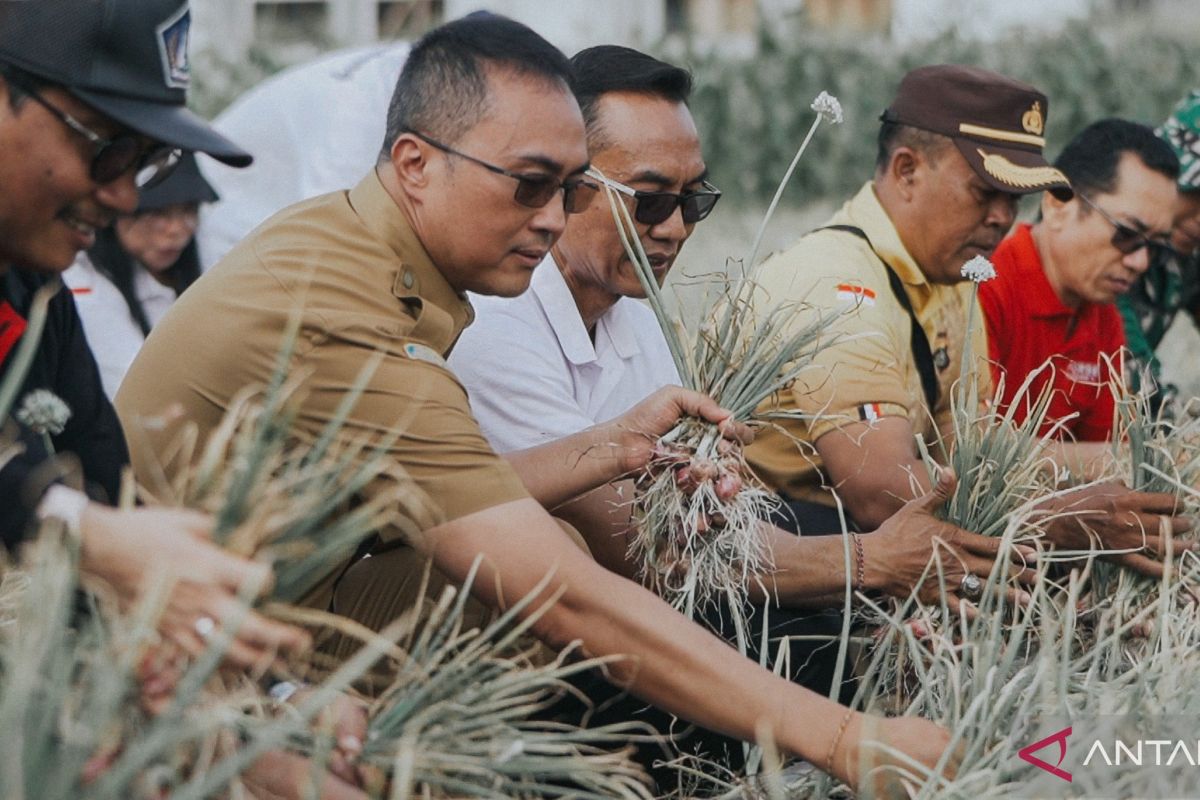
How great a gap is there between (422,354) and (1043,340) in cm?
246

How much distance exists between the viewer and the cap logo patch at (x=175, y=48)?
247 centimetres

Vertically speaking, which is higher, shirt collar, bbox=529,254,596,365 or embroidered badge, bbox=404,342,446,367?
embroidered badge, bbox=404,342,446,367

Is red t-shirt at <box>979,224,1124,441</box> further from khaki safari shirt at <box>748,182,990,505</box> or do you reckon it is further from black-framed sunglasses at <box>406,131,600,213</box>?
black-framed sunglasses at <box>406,131,600,213</box>

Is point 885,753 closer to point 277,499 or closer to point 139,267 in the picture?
point 277,499

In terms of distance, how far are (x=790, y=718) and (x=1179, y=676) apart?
831 mm

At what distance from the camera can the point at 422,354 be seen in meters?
2.73

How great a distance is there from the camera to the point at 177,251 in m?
5.52

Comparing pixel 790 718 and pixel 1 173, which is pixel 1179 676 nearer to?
pixel 790 718

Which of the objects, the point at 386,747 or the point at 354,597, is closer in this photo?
the point at 386,747

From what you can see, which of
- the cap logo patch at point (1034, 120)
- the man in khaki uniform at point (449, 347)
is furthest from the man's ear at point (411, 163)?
the cap logo patch at point (1034, 120)

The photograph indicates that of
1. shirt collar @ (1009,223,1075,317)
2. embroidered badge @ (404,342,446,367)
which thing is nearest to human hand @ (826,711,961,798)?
embroidered badge @ (404,342,446,367)

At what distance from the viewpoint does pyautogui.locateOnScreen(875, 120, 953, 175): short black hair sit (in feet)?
14.1

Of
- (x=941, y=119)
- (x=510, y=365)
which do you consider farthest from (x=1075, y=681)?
(x=941, y=119)

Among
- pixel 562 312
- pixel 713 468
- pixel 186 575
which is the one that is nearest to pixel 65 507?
pixel 186 575
